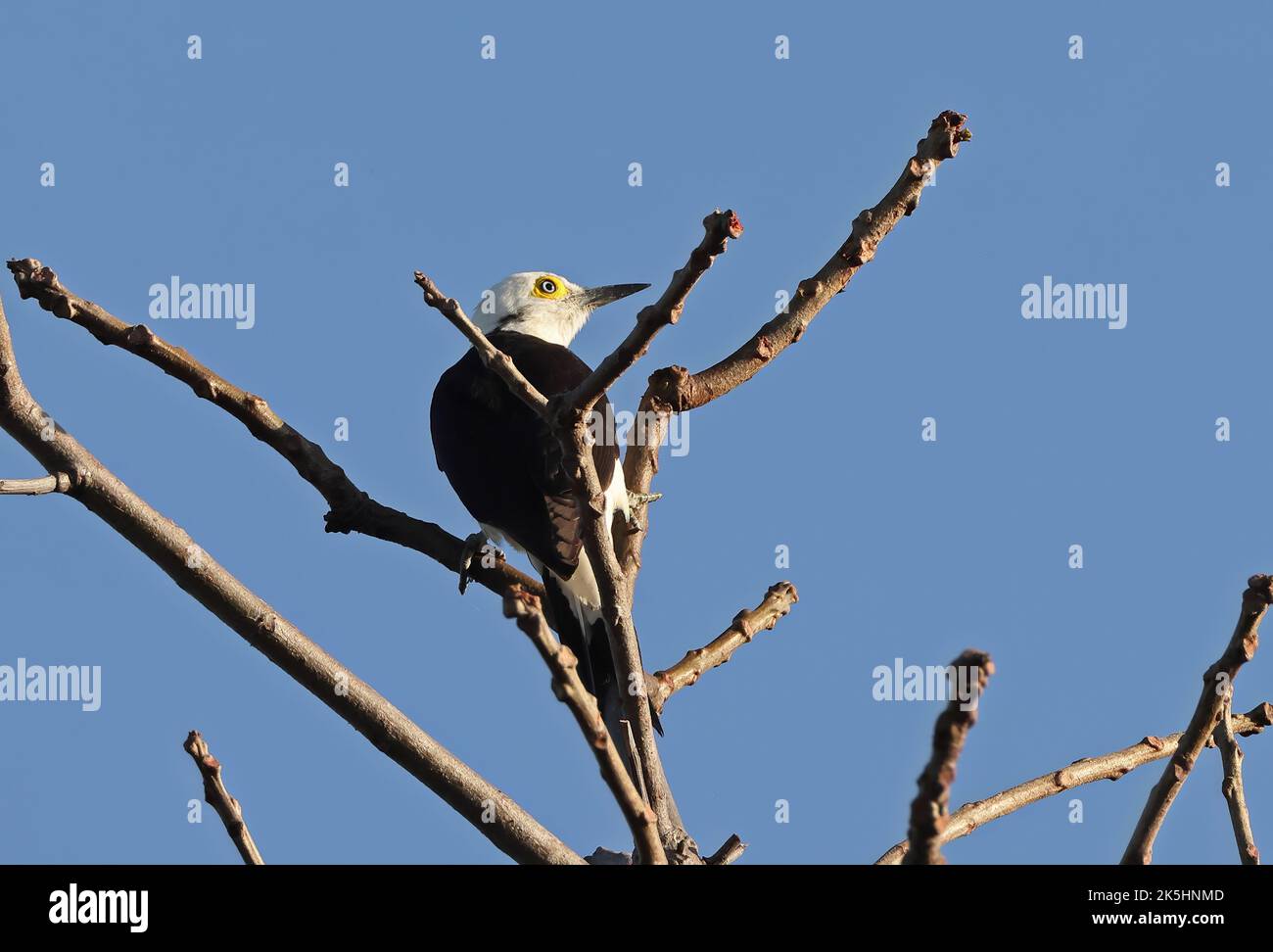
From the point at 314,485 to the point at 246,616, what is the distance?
1.21 metres

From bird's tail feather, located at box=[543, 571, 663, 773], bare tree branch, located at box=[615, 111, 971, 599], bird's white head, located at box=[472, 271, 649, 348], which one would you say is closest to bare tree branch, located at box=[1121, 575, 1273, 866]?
bare tree branch, located at box=[615, 111, 971, 599]

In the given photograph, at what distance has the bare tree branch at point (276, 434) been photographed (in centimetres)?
378

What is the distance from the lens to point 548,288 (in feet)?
25.7

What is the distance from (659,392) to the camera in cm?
482

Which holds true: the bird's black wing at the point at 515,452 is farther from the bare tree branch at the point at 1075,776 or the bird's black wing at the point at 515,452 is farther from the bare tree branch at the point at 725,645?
the bare tree branch at the point at 1075,776

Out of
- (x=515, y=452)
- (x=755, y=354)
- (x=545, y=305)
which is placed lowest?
(x=515, y=452)

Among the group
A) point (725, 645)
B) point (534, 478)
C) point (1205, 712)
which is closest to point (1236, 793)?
point (1205, 712)

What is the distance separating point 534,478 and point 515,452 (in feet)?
0.76

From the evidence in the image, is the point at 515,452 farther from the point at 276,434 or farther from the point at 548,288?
the point at 548,288

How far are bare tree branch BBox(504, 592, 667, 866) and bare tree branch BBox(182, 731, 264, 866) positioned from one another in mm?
812

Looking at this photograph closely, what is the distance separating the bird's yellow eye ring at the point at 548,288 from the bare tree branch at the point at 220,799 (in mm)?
5170
